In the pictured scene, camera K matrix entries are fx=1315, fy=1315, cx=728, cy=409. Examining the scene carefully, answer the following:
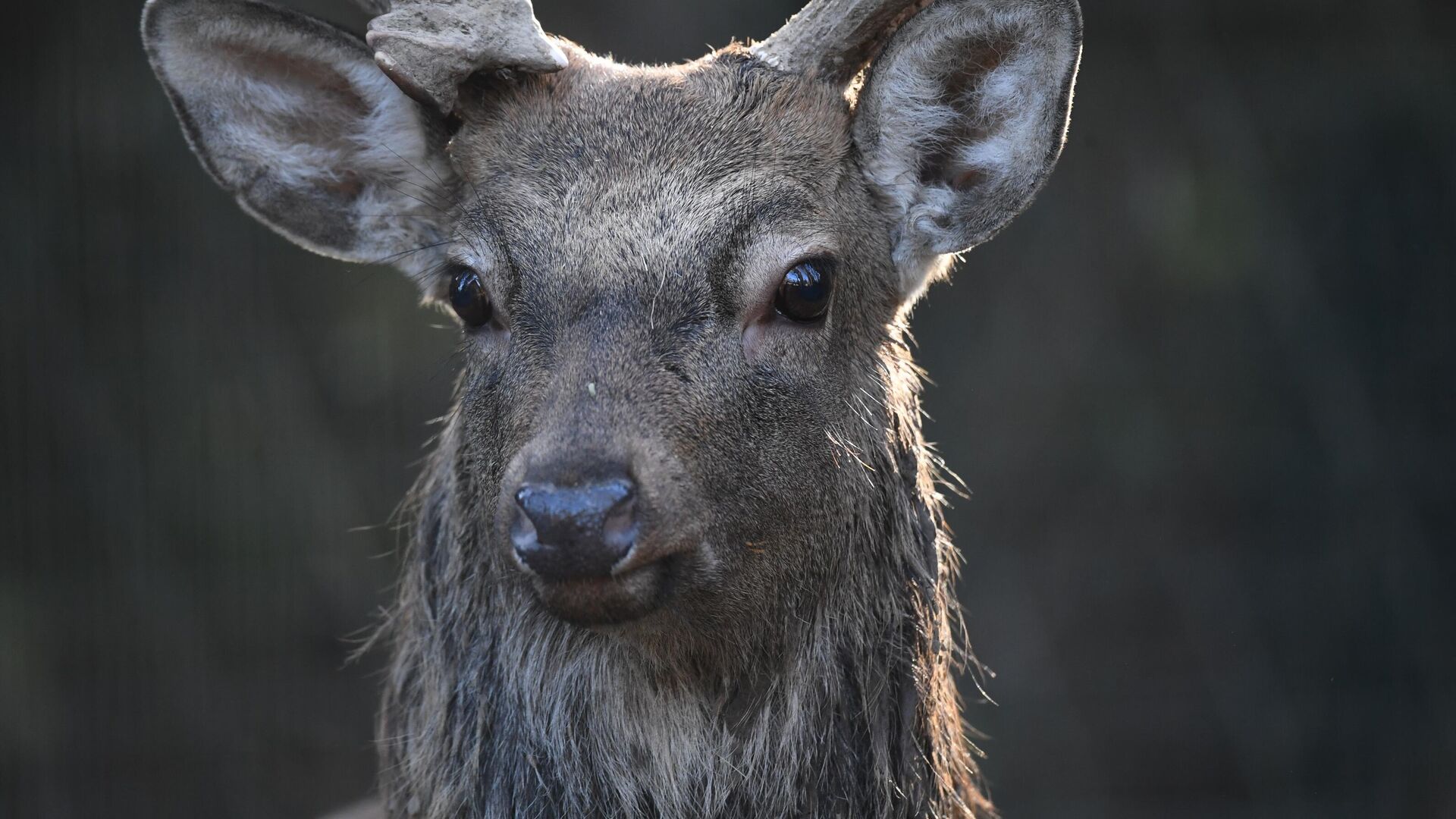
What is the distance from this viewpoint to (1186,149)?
6730mm

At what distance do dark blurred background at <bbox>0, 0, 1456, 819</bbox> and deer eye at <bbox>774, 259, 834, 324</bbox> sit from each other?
3858 millimetres

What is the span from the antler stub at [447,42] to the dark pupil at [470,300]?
38 centimetres

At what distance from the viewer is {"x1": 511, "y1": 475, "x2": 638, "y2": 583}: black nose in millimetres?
2309

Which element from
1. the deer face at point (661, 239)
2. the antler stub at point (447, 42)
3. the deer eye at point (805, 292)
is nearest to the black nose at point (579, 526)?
the deer face at point (661, 239)

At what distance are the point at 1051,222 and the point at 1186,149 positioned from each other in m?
0.76

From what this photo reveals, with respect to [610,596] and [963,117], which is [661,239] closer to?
[610,596]

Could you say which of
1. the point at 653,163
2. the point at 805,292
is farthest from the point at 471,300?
the point at 805,292

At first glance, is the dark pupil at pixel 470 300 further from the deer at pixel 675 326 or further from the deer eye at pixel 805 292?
the deer eye at pixel 805 292

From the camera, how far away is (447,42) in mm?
2854

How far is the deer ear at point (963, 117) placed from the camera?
2955mm

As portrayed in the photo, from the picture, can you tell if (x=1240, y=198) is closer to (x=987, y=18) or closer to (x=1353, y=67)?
(x=1353, y=67)

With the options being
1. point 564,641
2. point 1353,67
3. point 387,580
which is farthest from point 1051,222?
point 564,641

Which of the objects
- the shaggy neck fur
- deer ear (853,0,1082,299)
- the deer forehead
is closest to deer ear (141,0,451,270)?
the deer forehead

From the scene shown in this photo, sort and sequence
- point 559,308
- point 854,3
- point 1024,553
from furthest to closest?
point 1024,553 → point 854,3 → point 559,308
